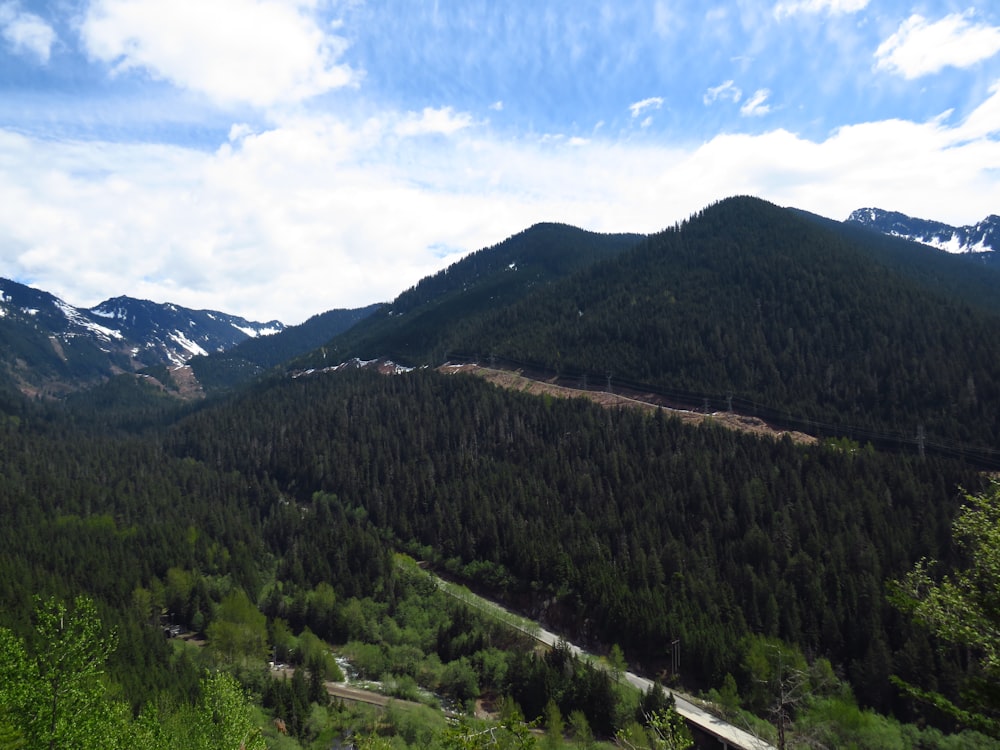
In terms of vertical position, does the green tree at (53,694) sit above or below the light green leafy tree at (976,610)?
below

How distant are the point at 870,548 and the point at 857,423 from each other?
58.3 m

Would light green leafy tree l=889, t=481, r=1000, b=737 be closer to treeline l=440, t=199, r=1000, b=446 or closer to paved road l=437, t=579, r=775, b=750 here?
paved road l=437, t=579, r=775, b=750

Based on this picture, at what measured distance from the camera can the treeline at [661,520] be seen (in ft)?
258

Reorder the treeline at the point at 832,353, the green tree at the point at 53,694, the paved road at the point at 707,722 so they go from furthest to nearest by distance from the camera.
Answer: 1. the treeline at the point at 832,353
2. the paved road at the point at 707,722
3. the green tree at the point at 53,694

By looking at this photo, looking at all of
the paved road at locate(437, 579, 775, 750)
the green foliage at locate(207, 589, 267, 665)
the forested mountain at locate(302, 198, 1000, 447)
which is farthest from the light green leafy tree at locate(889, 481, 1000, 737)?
the forested mountain at locate(302, 198, 1000, 447)

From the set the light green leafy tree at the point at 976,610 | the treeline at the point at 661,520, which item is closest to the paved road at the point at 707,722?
the treeline at the point at 661,520

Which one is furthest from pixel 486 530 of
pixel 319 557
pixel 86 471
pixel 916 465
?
pixel 86 471

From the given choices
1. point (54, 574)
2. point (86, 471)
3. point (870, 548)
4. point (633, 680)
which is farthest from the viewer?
point (86, 471)

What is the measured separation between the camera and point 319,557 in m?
107

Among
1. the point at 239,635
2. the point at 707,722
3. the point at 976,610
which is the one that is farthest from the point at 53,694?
the point at 707,722

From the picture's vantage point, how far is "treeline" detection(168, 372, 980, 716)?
78688 mm

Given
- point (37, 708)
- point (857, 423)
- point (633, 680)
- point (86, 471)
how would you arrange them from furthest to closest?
point (86, 471)
point (857, 423)
point (633, 680)
point (37, 708)

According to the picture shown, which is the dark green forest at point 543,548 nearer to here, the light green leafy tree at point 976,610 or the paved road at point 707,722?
the light green leafy tree at point 976,610

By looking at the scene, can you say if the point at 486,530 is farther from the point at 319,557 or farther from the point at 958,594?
the point at 958,594
